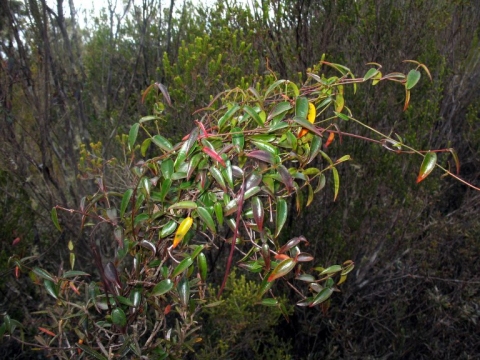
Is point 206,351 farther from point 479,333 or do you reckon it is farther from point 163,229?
point 479,333

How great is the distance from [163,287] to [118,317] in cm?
18

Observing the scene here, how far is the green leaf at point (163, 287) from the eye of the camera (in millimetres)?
1589

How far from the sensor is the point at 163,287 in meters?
1.60

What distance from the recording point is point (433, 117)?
11.9 ft

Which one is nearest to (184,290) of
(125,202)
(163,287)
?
(163,287)

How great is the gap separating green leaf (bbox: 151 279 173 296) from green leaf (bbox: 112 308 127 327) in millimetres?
126

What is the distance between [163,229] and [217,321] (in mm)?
1569

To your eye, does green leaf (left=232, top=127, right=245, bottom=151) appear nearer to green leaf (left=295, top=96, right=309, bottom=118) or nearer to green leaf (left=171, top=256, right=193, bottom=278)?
green leaf (left=295, top=96, right=309, bottom=118)

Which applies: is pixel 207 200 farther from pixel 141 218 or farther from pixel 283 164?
pixel 283 164

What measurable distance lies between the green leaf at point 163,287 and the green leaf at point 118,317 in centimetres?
13

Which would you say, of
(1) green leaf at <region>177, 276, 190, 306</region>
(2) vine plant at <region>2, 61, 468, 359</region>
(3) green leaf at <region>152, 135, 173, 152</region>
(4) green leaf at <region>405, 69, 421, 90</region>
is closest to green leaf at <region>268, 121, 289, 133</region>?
(2) vine plant at <region>2, 61, 468, 359</region>

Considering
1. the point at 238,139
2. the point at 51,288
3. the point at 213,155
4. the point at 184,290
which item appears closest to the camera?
the point at 213,155

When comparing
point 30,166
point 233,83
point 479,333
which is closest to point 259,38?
point 233,83

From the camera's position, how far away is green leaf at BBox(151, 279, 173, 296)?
1589 millimetres
